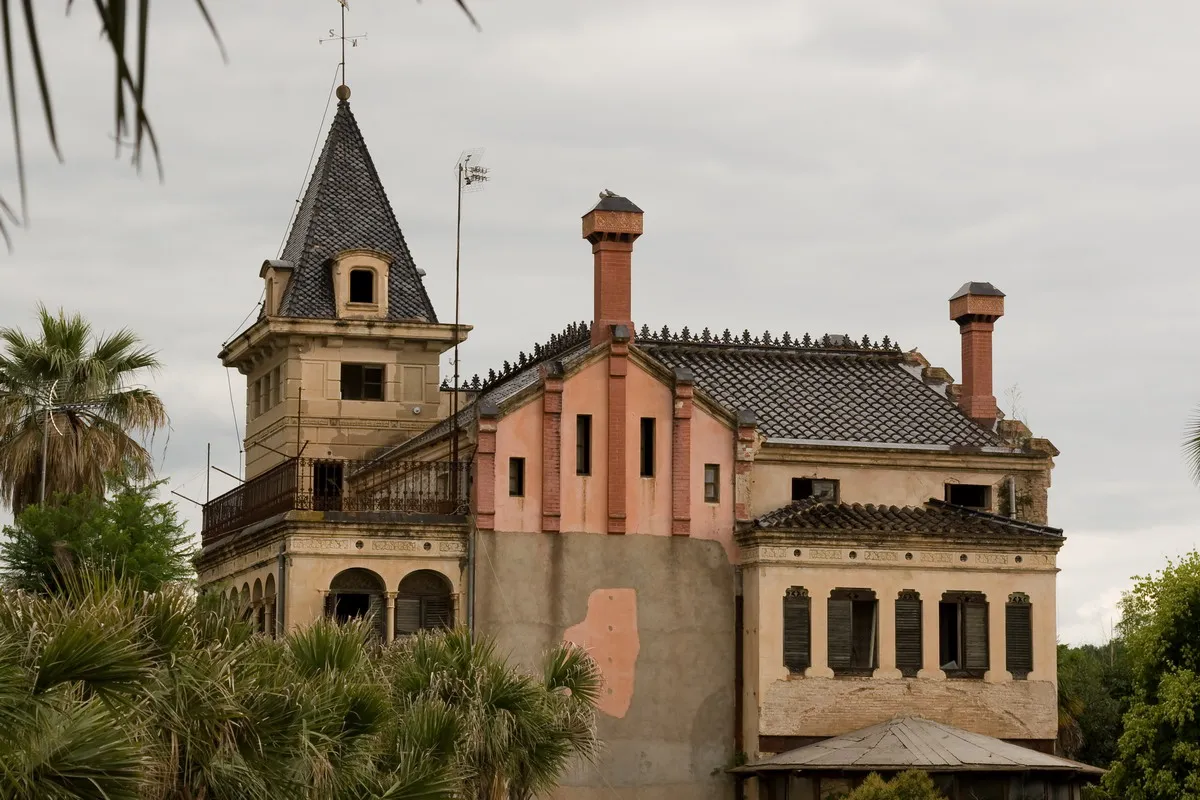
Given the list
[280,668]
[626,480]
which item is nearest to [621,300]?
[626,480]

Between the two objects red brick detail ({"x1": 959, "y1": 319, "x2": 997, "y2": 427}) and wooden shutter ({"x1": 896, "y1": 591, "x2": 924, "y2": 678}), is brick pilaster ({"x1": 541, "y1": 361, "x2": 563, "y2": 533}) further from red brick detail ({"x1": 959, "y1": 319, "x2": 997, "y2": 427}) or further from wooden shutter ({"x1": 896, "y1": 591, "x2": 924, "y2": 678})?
red brick detail ({"x1": 959, "y1": 319, "x2": 997, "y2": 427})

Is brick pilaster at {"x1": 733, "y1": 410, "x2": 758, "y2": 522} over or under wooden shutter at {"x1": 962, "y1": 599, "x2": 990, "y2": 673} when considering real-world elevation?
over

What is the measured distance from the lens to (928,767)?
112 feet

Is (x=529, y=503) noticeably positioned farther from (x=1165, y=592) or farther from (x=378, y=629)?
(x=1165, y=592)

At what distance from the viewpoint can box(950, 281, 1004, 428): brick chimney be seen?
138 ft

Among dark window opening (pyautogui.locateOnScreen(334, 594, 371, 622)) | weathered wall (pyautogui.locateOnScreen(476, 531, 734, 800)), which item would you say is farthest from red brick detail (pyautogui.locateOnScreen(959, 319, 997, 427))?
dark window opening (pyautogui.locateOnScreen(334, 594, 371, 622))

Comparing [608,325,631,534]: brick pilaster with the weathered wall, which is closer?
the weathered wall

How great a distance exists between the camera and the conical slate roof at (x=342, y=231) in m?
43.7

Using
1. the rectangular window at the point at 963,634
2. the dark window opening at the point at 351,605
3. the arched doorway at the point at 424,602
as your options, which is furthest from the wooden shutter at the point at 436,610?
the rectangular window at the point at 963,634

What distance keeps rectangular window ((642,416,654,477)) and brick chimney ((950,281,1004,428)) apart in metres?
8.18

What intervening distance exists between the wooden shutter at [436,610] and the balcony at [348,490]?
164 centimetres

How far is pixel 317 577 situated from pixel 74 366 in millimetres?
13289

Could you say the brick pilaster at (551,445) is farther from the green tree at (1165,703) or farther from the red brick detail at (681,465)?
the green tree at (1165,703)

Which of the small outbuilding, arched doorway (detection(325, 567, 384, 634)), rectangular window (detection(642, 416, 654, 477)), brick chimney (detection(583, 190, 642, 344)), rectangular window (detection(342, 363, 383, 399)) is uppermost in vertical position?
brick chimney (detection(583, 190, 642, 344))
